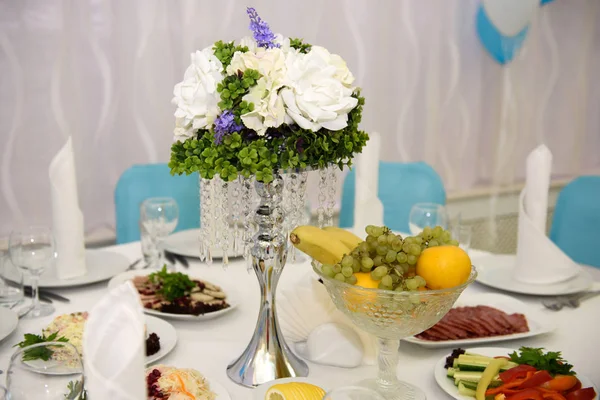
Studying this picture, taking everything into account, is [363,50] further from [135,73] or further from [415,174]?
[135,73]

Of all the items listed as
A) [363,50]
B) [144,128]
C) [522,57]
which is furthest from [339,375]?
[522,57]

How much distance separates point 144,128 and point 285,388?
1.85 m

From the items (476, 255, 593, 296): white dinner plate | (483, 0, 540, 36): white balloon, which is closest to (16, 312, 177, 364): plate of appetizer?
(476, 255, 593, 296): white dinner plate

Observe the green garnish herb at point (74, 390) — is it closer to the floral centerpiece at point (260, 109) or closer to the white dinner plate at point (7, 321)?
the floral centerpiece at point (260, 109)

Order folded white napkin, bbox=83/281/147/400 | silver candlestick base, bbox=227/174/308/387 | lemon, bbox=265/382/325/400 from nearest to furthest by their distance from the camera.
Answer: folded white napkin, bbox=83/281/147/400, lemon, bbox=265/382/325/400, silver candlestick base, bbox=227/174/308/387

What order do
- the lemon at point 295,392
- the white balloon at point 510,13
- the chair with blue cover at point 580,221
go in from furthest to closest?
the white balloon at point 510,13, the chair with blue cover at point 580,221, the lemon at point 295,392

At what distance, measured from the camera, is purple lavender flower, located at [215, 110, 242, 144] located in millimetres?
1019

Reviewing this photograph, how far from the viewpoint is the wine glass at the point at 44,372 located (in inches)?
31.4

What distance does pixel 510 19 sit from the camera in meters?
3.13

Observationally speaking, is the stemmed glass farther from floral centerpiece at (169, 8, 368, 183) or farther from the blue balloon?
the blue balloon

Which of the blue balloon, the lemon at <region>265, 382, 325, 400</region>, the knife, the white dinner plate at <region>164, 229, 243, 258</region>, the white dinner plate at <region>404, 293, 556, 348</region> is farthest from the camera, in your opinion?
the blue balloon

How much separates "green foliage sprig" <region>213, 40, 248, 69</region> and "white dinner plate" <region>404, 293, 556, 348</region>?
662 mm

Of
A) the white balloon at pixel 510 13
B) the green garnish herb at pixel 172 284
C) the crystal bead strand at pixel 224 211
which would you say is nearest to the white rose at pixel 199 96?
the crystal bead strand at pixel 224 211

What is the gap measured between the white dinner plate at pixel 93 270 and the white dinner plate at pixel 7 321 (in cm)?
20
